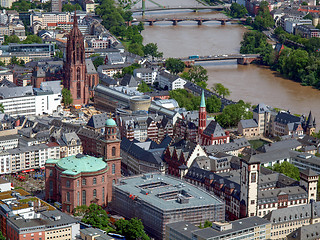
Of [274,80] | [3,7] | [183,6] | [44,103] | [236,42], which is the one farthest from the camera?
[183,6]

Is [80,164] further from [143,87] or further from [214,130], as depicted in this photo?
[143,87]

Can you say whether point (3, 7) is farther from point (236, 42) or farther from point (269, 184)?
point (269, 184)

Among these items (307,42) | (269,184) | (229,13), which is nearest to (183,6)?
(229,13)

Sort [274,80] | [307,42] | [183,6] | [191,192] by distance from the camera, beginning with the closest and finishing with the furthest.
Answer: [191,192], [274,80], [307,42], [183,6]

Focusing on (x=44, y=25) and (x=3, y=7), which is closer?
(x=44, y=25)

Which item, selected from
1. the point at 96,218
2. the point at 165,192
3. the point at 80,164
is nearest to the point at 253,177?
the point at 165,192

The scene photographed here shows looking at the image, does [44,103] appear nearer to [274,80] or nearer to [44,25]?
[274,80]
